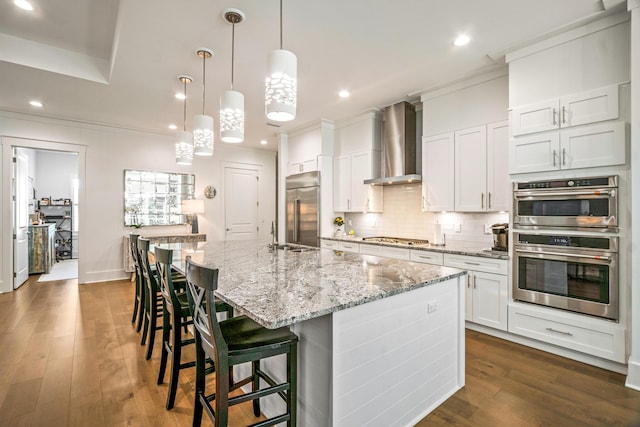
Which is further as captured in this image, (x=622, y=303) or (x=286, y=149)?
(x=286, y=149)

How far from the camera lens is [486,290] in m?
3.14

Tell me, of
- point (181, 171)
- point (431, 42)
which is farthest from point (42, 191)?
point (431, 42)

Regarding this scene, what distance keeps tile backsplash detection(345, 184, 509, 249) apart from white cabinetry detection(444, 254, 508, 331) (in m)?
0.41

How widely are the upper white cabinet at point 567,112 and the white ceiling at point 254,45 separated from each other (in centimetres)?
58

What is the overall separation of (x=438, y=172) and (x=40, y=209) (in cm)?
948

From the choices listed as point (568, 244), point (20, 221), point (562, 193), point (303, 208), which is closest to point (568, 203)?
point (562, 193)

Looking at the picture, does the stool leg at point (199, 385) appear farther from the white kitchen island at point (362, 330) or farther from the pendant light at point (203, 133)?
the pendant light at point (203, 133)

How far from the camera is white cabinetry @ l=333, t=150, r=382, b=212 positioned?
4.71 m

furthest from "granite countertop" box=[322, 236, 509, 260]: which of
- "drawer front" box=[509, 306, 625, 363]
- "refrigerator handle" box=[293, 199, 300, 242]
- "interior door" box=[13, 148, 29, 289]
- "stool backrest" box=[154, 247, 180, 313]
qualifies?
"interior door" box=[13, 148, 29, 289]

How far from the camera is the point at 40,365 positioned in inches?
99.3

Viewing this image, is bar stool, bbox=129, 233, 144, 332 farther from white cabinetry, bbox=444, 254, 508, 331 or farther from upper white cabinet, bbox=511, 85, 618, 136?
upper white cabinet, bbox=511, 85, 618, 136

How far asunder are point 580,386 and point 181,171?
6.53 m

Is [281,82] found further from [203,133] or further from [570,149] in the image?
[570,149]

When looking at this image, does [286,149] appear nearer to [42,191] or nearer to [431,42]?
[431,42]
